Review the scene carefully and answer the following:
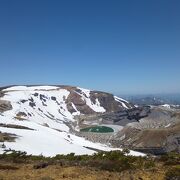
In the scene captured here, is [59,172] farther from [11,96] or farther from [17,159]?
[11,96]

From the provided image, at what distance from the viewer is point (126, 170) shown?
49.4 ft

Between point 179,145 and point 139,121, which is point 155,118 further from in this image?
point 179,145

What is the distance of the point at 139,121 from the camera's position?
19338 centimetres

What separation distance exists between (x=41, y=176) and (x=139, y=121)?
182 m

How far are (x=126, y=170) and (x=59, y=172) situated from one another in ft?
9.64

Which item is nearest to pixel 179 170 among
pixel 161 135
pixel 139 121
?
pixel 161 135

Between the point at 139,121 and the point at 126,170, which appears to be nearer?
the point at 126,170

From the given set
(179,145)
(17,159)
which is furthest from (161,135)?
(17,159)

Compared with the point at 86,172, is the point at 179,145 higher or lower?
lower

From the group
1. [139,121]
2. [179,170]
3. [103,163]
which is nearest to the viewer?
[179,170]

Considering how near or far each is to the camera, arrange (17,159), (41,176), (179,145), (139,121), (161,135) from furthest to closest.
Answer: (139,121) → (161,135) → (179,145) → (17,159) → (41,176)

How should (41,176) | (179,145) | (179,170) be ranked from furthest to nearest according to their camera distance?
(179,145)
(41,176)
(179,170)

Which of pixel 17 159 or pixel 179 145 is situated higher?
pixel 17 159

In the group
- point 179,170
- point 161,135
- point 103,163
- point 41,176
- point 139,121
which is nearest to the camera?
point 179,170
